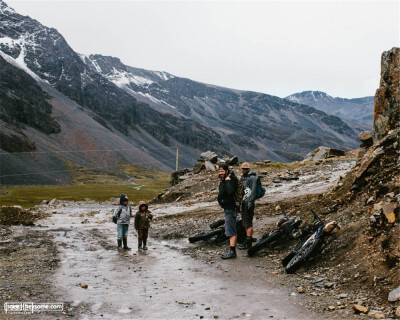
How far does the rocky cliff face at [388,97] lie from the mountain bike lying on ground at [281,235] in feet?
20.2

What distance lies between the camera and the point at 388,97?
15.6m

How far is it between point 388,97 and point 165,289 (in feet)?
40.5

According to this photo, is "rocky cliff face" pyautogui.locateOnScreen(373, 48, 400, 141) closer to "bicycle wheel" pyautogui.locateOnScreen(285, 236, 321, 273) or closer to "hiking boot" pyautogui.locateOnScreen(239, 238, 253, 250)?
"hiking boot" pyautogui.locateOnScreen(239, 238, 253, 250)

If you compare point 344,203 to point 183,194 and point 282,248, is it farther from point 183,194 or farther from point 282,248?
point 183,194

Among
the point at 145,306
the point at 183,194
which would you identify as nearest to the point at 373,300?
the point at 145,306

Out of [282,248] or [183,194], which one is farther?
[183,194]

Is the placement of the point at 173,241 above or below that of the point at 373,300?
below

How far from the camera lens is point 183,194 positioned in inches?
1470

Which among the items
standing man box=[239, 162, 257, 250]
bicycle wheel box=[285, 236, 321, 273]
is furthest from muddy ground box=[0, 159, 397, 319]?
standing man box=[239, 162, 257, 250]

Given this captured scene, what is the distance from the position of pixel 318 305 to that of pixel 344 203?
6.42 metres

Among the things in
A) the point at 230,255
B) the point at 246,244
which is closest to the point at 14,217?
the point at 246,244

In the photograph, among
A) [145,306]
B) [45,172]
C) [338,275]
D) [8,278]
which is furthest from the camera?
[45,172]

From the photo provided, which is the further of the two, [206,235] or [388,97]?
[388,97]

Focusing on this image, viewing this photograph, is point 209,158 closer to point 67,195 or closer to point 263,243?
point 263,243
